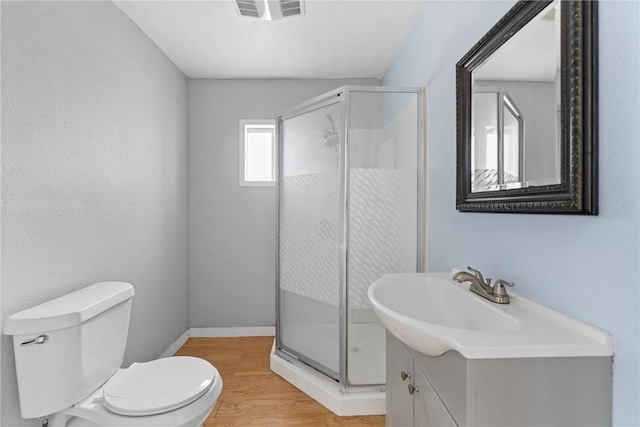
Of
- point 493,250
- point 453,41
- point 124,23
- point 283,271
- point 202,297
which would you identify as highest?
point 124,23

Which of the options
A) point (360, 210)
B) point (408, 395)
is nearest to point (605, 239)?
point (408, 395)

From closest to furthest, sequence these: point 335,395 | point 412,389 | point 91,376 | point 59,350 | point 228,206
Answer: point 412,389 < point 59,350 < point 91,376 < point 335,395 < point 228,206

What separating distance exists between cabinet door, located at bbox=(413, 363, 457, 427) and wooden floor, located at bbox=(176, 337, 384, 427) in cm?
86

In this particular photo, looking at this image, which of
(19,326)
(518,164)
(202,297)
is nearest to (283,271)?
(202,297)

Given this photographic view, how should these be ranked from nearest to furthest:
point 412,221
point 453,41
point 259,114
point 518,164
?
point 518,164, point 453,41, point 412,221, point 259,114

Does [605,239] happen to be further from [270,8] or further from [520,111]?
[270,8]

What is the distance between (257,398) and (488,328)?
1.52m

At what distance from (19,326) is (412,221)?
177 cm

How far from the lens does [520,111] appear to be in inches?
39.2

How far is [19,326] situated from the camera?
110cm

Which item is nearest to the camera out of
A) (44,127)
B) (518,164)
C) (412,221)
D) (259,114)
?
(518,164)

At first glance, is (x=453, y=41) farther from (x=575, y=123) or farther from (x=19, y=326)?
(x=19, y=326)

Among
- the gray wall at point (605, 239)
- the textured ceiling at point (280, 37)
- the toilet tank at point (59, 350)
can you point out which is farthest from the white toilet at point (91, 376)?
the textured ceiling at point (280, 37)

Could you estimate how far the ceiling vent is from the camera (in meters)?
1.75
